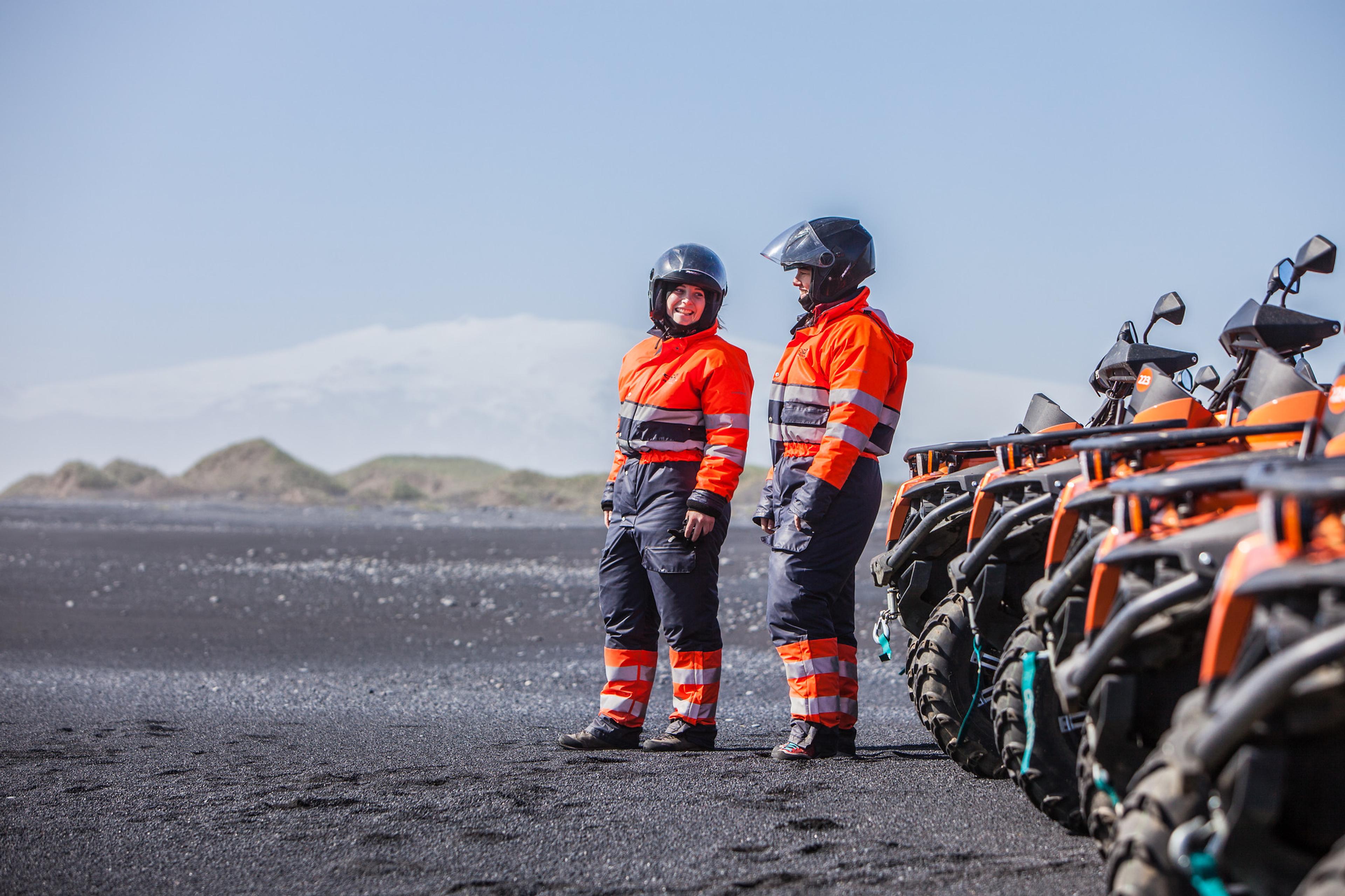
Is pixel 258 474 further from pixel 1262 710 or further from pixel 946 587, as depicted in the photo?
pixel 1262 710

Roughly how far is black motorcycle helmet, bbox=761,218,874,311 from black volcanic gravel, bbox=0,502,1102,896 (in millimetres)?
2305

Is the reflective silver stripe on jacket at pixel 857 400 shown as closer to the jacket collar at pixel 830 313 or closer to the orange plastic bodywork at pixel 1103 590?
the jacket collar at pixel 830 313

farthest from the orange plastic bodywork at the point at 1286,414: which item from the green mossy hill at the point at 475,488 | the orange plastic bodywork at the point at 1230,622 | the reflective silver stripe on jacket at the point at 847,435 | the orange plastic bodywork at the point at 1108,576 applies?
the green mossy hill at the point at 475,488

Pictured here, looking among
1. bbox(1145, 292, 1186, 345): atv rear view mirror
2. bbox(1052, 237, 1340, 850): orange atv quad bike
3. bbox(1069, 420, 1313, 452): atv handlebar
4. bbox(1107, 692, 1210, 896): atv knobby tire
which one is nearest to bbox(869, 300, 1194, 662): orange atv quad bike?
bbox(1145, 292, 1186, 345): atv rear view mirror

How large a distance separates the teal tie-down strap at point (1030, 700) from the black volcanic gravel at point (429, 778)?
298 mm

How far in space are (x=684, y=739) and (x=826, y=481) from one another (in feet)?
4.97

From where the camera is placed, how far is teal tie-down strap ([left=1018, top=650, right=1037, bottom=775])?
4.34 metres

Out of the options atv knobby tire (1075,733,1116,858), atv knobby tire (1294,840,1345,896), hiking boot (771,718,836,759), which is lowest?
hiking boot (771,718,836,759)

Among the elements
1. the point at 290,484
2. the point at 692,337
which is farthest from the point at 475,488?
the point at 692,337

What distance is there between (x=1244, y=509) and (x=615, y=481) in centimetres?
409

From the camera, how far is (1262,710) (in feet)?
7.90

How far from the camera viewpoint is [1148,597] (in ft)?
10.1

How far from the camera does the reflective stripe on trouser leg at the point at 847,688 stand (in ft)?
20.8

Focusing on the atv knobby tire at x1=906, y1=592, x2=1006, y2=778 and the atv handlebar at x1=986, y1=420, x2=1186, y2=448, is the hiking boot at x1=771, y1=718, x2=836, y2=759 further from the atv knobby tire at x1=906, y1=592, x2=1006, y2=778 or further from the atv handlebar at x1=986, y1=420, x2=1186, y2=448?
the atv handlebar at x1=986, y1=420, x2=1186, y2=448
